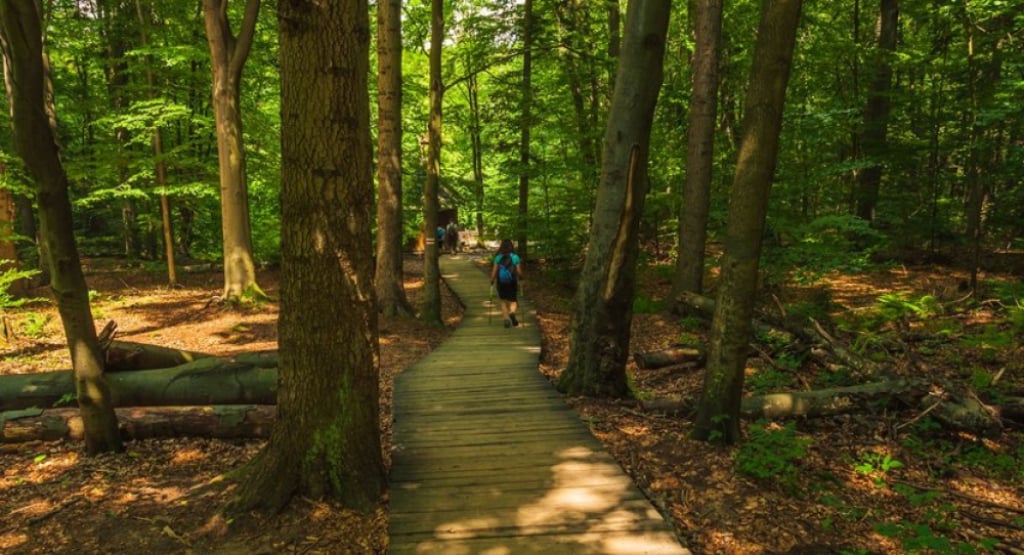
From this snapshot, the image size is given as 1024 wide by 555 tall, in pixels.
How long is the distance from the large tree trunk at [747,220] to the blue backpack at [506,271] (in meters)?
6.47

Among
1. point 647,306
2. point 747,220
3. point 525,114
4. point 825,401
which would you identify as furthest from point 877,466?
point 525,114

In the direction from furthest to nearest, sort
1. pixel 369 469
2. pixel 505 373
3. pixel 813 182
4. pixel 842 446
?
pixel 813 182
pixel 505 373
pixel 842 446
pixel 369 469

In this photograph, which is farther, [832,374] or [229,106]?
[229,106]

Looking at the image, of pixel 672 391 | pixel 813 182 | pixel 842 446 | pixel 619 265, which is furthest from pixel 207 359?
pixel 813 182

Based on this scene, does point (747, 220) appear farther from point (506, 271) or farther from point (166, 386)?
point (506, 271)

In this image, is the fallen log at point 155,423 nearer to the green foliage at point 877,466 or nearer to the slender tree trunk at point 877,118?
the green foliage at point 877,466

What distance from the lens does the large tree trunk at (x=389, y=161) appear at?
10.6 metres

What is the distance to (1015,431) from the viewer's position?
543 centimetres

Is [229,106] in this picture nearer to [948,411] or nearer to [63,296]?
[63,296]

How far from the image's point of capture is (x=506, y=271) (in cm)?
1114

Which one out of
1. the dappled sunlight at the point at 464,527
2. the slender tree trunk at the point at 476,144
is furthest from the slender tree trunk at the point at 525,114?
the dappled sunlight at the point at 464,527

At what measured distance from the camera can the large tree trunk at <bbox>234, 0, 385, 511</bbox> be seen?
355 centimetres

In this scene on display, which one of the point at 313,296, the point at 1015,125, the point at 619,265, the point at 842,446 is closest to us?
the point at 313,296

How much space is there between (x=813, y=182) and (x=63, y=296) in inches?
502
